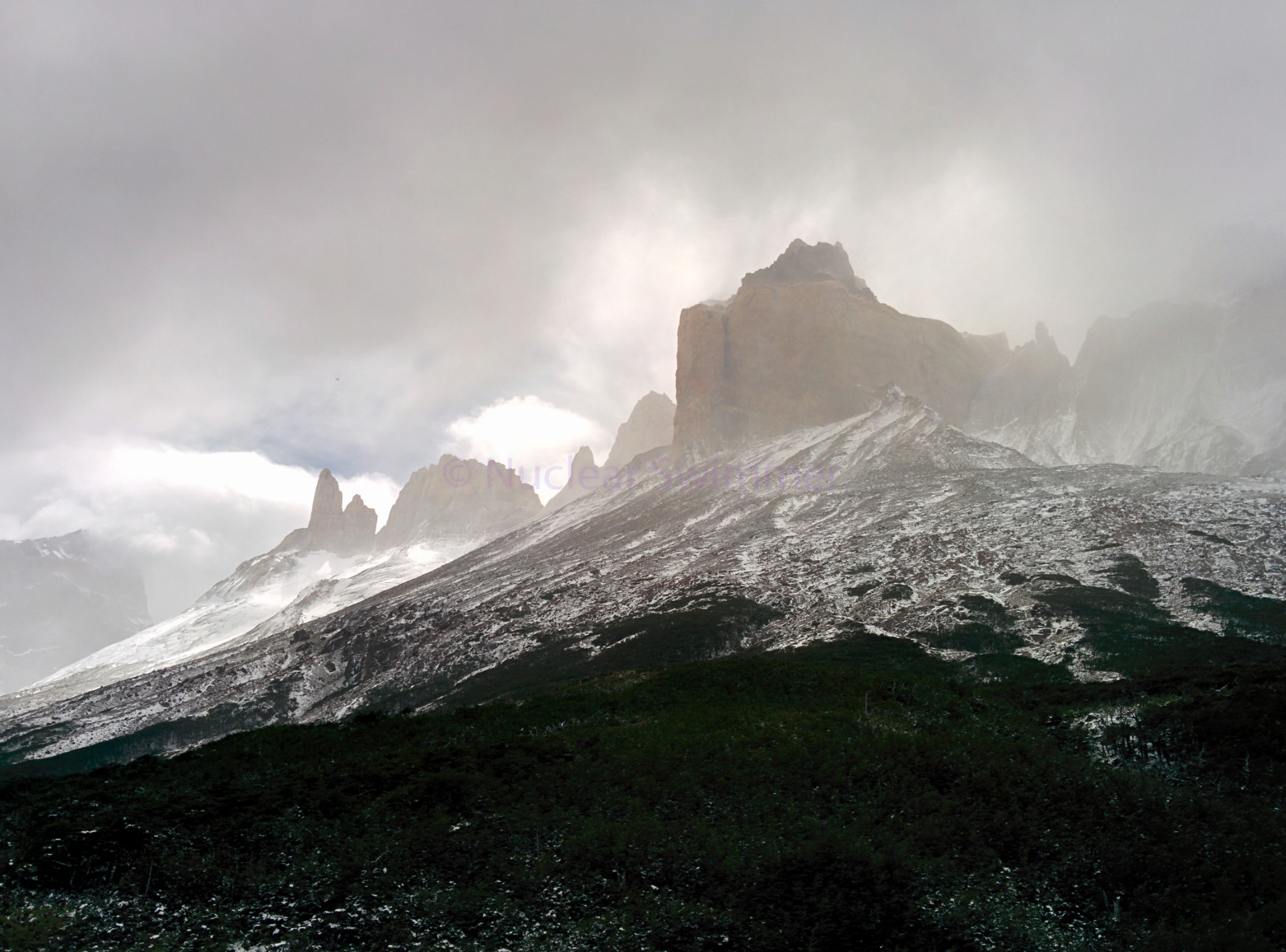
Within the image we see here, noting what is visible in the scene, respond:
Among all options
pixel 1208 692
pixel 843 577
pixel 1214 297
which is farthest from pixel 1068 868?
pixel 1214 297

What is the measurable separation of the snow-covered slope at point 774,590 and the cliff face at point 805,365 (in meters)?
49.2

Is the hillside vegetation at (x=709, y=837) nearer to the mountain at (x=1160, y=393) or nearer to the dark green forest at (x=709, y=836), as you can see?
the dark green forest at (x=709, y=836)

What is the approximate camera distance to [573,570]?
103 meters

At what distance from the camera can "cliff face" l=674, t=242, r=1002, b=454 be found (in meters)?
172

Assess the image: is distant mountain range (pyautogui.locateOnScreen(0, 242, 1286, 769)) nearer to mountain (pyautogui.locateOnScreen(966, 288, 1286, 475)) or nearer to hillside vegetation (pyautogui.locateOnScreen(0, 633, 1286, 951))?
mountain (pyautogui.locateOnScreen(966, 288, 1286, 475))

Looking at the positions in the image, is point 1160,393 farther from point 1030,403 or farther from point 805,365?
point 805,365

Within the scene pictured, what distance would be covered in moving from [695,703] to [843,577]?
43.0 metres

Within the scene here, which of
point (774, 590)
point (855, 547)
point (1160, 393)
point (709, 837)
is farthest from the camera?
point (1160, 393)

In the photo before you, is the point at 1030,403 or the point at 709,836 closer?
the point at 709,836

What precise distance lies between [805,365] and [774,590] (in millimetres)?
110377

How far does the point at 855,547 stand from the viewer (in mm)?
84000

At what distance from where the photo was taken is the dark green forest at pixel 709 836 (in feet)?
56.5

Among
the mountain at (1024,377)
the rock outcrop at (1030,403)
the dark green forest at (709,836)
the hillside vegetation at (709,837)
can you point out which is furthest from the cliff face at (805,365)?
the hillside vegetation at (709,837)

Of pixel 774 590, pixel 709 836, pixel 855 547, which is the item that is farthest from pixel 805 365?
pixel 709 836
